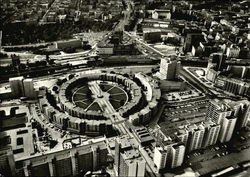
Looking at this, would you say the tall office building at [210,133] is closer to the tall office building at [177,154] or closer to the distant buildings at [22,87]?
the tall office building at [177,154]

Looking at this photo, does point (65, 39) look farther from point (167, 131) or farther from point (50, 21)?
point (167, 131)

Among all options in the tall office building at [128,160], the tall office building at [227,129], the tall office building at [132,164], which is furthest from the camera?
the tall office building at [227,129]

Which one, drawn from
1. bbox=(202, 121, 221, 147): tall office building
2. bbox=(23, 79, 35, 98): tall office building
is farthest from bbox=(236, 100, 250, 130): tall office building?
bbox=(23, 79, 35, 98): tall office building

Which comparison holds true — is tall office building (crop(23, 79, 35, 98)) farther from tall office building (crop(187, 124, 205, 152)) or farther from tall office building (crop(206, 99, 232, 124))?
tall office building (crop(206, 99, 232, 124))

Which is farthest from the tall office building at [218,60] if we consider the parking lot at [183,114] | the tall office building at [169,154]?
the tall office building at [169,154]

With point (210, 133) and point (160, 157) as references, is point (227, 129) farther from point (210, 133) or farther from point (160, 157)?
point (160, 157)

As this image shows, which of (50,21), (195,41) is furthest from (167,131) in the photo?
(50,21)
